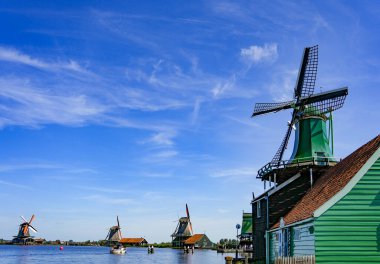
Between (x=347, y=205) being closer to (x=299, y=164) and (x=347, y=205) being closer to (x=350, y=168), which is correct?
(x=350, y=168)

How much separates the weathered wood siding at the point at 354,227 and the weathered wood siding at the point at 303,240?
36.1 inches

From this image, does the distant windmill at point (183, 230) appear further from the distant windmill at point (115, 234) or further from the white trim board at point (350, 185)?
the white trim board at point (350, 185)

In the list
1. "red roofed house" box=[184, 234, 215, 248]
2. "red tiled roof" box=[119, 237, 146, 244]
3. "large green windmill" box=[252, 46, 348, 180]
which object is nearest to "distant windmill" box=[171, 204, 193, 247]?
"red roofed house" box=[184, 234, 215, 248]

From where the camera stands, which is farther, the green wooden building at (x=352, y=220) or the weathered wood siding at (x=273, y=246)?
the weathered wood siding at (x=273, y=246)

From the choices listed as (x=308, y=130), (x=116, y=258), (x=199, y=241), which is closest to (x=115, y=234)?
(x=199, y=241)

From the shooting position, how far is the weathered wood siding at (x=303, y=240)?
19078 mm

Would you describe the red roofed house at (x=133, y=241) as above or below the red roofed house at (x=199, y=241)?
below

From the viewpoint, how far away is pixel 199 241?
447 ft

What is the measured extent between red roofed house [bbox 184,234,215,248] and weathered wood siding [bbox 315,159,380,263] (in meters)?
119

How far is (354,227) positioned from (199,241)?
12226 centimetres

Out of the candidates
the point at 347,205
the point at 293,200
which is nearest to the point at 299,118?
the point at 293,200

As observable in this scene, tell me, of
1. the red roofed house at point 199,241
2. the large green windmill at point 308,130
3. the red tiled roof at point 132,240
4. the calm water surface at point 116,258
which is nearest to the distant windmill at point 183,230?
the red roofed house at point 199,241

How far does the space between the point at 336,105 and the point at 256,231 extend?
38.6 feet

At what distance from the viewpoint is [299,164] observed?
1194 inches
